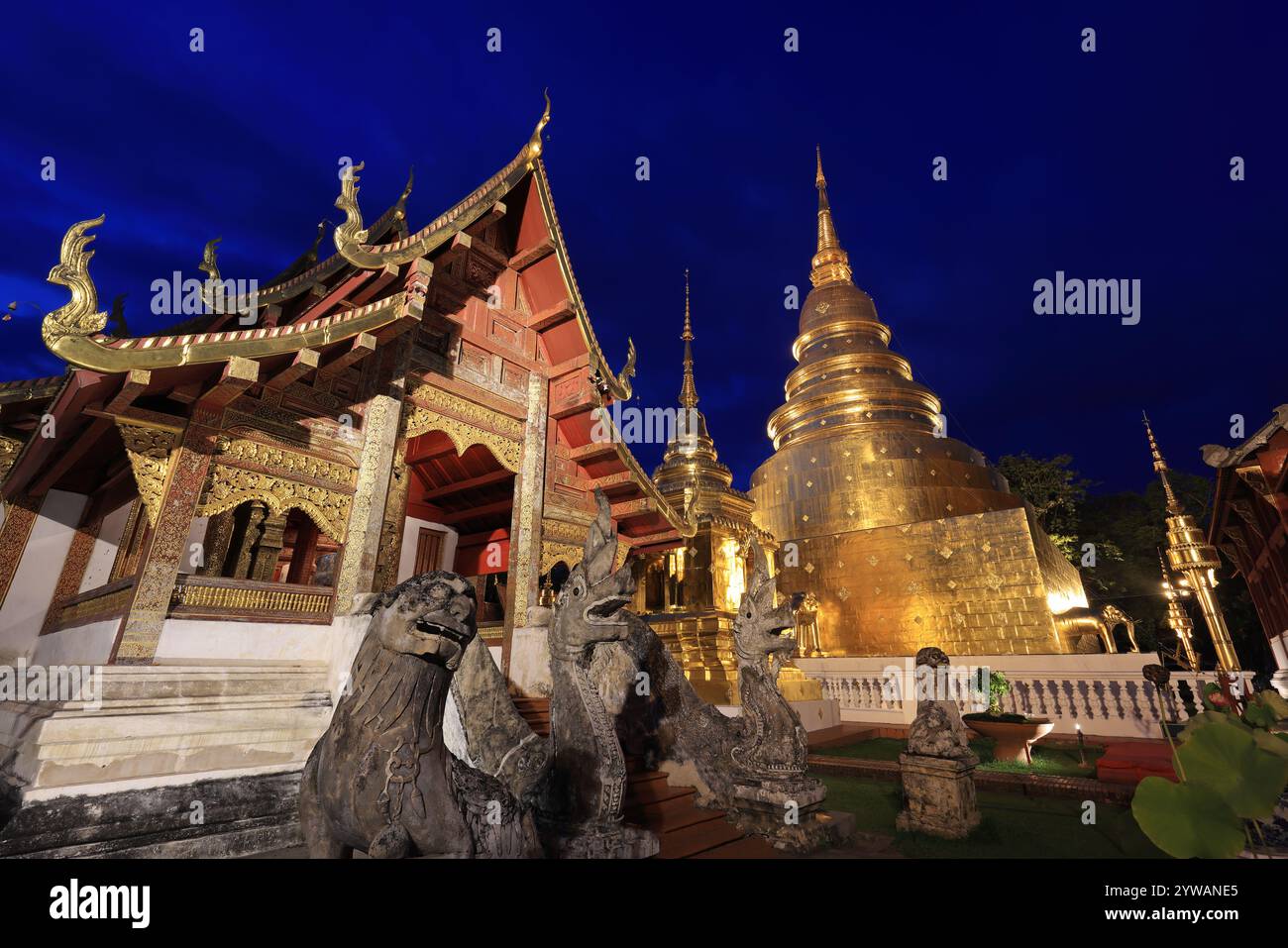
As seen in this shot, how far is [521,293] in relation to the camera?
873cm

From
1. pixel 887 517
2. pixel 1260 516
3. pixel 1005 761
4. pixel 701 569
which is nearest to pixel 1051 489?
pixel 887 517

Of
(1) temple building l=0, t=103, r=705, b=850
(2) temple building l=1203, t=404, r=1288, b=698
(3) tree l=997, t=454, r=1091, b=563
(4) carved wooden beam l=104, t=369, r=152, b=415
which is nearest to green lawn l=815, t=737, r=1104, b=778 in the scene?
(2) temple building l=1203, t=404, r=1288, b=698

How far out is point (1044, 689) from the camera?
10086mm

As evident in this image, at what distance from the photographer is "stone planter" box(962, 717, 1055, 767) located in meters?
7.11

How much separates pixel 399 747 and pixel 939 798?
173 inches

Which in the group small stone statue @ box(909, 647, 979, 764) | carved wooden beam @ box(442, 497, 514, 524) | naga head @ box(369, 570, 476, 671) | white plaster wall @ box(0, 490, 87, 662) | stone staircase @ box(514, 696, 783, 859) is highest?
carved wooden beam @ box(442, 497, 514, 524)

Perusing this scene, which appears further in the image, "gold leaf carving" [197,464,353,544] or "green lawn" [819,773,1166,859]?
"gold leaf carving" [197,464,353,544]

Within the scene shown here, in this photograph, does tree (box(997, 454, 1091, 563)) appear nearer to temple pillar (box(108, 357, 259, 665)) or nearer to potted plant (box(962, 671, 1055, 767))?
potted plant (box(962, 671, 1055, 767))

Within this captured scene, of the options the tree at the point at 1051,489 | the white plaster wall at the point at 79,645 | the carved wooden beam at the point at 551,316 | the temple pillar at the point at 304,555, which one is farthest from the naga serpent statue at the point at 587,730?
the tree at the point at 1051,489

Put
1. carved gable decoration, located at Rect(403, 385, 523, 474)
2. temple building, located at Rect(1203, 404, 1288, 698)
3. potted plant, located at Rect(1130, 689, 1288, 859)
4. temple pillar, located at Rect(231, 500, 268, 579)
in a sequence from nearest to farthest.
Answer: potted plant, located at Rect(1130, 689, 1288, 859) → carved gable decoration, located at Rect(403, 385, 523, 474) → temple pillar, located at Rect(231, 500, 268, 579) → temple building, located at Rect(1203, 404, 1288, 698)

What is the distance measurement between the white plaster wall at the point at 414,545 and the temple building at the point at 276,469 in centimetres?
11

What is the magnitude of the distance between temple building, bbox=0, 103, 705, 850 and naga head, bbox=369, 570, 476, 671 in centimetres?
318
